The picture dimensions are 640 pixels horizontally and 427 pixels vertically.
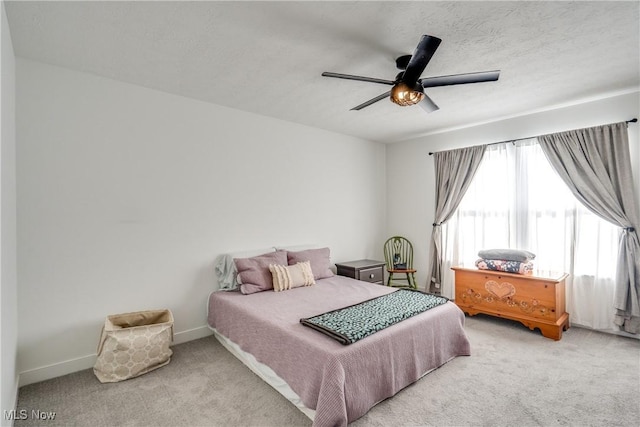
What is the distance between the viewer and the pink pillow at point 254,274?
324cm

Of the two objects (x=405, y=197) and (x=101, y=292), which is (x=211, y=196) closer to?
(x=101, y=292)

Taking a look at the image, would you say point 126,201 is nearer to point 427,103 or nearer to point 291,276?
point 291,276

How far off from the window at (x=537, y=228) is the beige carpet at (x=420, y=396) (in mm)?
753

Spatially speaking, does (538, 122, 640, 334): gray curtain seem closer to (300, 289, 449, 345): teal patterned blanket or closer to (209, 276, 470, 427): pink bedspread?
(209, 276, 470, 427): pink bedspread

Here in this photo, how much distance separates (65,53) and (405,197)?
4.57 metres

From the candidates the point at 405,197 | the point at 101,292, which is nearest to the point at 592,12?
the point at 405,197

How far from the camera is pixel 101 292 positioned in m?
2.77

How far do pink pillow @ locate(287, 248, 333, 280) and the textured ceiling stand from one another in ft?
6.07

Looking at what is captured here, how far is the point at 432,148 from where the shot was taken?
4852 millimetres

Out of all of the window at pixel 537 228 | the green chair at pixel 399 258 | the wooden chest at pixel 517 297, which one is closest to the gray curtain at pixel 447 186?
the window at pixel 537 228

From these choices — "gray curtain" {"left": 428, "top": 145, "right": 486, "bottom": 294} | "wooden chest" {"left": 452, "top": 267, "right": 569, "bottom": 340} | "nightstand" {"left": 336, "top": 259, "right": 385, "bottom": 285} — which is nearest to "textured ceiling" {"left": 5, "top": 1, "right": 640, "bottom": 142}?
"gray curtain" {"left": 428, "top": 145, "right": 486, "bottom": 294}

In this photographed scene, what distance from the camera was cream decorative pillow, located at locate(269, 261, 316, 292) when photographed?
3322 millimetres

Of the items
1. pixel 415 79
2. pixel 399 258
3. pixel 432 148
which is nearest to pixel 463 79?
pixel 415 79

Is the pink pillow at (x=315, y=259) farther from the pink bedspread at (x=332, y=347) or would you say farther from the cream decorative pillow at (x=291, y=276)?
the pink bedspread at (x=332, y=347)
